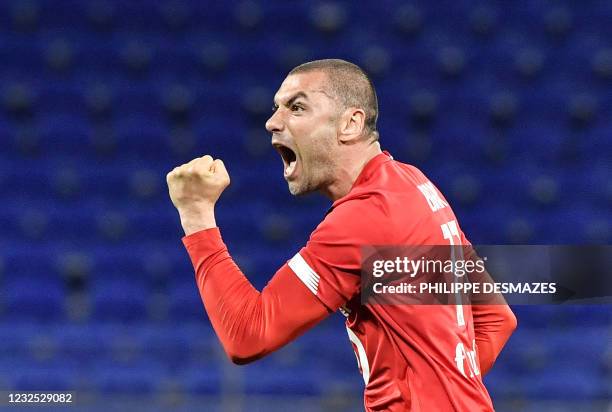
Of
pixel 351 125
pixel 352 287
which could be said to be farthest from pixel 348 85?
A: pixel 352 287

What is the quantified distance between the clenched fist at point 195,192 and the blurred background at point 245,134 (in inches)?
92.8

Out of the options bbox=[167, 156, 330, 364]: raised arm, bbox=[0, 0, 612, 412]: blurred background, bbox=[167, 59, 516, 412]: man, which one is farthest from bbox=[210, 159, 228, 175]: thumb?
bbox=[0, 0, 612, 412]: blurred background

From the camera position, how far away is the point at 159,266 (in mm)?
4680

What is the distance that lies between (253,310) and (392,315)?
281 millimetres

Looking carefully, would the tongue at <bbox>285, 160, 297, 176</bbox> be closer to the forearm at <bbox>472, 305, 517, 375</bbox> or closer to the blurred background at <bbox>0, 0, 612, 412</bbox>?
the forearm at <bbox>472, 305, 517, 375</bbox>

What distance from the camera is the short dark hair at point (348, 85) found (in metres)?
2.06

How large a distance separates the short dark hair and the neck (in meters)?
0.05

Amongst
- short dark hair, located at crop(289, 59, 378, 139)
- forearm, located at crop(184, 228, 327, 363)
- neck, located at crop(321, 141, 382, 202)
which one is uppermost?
short dark hair, located at crop(289, 59, 378, 139)

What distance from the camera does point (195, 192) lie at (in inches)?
74.5

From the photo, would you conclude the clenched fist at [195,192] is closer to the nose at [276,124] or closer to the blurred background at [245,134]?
the nose at [276,124]

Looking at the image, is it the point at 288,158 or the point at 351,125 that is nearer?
the point at 351,125

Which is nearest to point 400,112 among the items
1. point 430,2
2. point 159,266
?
point 430,2

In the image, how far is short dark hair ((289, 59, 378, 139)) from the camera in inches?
81.2

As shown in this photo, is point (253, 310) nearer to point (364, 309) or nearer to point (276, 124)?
point (364, 309)
